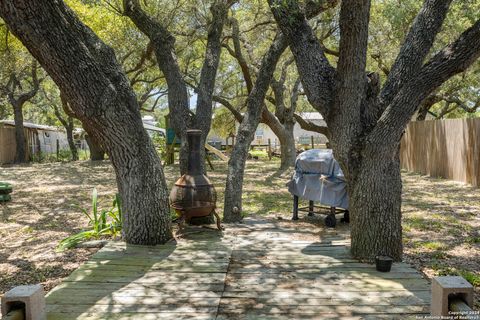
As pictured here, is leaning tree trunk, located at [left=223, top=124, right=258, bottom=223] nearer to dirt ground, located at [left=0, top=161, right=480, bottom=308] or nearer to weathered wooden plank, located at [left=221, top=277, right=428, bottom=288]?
dirt ground, located at [left=0, top=161, right=480, bottom=308]

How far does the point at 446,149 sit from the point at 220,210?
7.86 meters

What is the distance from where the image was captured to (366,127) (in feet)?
14.4

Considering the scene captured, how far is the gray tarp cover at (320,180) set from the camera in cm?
622

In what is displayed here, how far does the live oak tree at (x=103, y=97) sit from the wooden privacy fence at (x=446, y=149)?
900 cm

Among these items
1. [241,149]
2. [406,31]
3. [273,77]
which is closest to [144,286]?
[241,149]

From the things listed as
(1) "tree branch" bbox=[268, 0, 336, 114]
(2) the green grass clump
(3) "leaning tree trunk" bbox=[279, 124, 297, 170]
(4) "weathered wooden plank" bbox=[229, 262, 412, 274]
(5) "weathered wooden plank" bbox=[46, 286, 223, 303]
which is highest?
(1) "tree branch" bbox=[268, 0, 336, 114]

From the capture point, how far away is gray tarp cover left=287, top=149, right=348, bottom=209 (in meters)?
6.22

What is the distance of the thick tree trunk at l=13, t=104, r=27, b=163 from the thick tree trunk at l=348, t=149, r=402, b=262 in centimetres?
1878

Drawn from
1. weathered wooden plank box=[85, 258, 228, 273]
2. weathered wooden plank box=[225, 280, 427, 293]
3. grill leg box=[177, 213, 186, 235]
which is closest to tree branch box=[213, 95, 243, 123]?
grill leg box=[177, 213, 186, 235]

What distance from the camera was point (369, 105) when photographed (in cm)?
444

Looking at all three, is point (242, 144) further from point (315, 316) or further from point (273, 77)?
point (273, 77)

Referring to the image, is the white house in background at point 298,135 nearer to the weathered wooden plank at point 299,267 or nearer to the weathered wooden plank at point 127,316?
A: the weathered wooden plank at point 299,267

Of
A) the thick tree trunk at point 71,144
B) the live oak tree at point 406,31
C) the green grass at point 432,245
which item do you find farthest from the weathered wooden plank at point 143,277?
the thick tree trunk at point 71,144

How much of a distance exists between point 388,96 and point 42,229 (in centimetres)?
550
